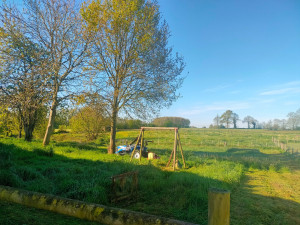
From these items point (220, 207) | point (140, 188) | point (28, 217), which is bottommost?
point (140, 188)

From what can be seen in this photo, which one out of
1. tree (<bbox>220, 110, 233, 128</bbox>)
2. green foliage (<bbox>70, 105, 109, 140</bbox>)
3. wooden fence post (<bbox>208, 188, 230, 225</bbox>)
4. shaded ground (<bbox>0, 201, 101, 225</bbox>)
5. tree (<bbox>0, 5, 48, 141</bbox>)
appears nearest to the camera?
wooden fence post (<bbox>208, 188, 230, 225</bbox>)

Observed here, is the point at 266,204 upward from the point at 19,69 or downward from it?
downward

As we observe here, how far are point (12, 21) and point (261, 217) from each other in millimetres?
14464

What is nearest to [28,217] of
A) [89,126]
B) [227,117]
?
[89,126]

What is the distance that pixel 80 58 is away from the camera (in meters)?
13.2

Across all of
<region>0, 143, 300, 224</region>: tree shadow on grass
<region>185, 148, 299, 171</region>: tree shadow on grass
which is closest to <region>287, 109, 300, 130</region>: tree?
<region>185, 148, 299, 171</region>: tree shadow on grass

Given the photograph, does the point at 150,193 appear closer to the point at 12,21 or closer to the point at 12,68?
the point at 12,68

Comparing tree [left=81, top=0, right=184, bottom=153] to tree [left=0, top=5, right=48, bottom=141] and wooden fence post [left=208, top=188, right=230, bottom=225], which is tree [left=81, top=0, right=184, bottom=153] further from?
wooden fence post [left=208, top=188, right=230, bottom=225]

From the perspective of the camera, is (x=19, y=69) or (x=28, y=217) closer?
(x=28, y=217)

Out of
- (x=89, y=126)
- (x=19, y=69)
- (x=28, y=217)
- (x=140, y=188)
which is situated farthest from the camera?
(x=89, y=126)

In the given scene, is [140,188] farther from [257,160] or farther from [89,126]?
[89,126]

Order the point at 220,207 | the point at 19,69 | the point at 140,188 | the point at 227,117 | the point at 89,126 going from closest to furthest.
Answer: the point at 220,207 → the point at 140,188 → the point at 19,69 → the point at 89,126 → the point at 227,117

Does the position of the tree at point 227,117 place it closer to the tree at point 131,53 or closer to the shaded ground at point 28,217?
the tree at point 131,53

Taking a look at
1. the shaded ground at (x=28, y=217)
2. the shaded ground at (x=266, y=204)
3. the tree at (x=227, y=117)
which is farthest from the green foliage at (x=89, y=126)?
the tree at (x=227, y=117)
